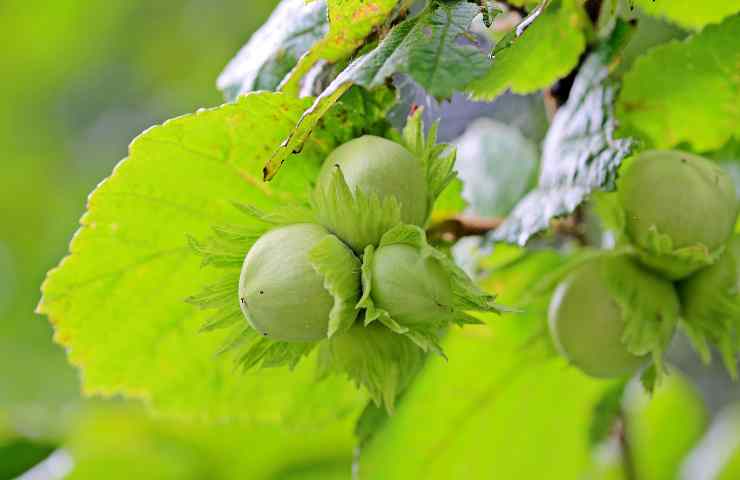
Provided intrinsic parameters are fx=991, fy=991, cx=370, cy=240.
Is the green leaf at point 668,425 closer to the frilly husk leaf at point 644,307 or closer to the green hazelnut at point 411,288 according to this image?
the frilly husk leaf at point 644,307

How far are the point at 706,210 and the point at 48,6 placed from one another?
2988 millimetres

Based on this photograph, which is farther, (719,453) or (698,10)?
(719,453)

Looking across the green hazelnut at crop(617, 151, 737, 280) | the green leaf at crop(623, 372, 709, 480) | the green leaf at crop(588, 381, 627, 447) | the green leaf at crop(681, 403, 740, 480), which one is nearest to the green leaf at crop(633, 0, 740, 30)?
the green hazelnut at crop(617, 151, 737, 280)

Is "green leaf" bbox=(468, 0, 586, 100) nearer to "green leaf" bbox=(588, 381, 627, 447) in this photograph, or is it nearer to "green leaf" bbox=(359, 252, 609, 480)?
"green leaf" bbox=(359, 252, 609, 480)

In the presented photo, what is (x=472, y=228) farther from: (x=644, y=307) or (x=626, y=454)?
(x=626, y=454)

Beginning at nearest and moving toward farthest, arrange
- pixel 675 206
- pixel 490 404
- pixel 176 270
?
pixel 675 206 → pixel 176 270 → pixel 490 404

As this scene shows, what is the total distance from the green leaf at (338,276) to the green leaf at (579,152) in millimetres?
355

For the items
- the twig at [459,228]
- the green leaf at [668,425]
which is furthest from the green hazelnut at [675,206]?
the green leaf at [668,425]

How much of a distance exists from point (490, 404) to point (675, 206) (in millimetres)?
721

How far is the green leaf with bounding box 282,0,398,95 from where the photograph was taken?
3.82ft

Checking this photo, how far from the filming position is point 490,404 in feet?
6.38

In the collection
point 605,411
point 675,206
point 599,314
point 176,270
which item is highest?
point 176,270

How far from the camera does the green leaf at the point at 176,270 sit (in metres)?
1.32

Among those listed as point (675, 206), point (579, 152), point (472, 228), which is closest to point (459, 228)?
point (472, 228)
